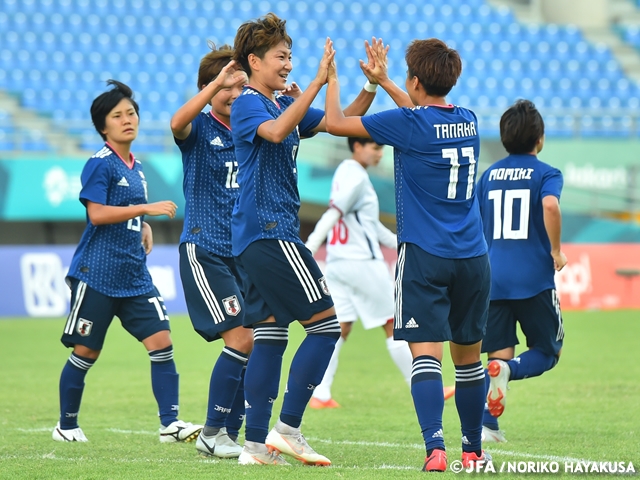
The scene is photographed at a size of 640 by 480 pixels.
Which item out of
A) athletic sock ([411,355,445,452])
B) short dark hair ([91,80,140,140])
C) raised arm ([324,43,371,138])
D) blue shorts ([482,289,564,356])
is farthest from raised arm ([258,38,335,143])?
blue shorts ([482,289,564,356])

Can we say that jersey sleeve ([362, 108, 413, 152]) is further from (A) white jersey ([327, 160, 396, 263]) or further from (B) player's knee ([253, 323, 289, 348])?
(A) white jersey ([327, 160, 396, 263])

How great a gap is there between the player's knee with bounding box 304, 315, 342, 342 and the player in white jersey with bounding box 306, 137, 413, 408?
3039 millimetres

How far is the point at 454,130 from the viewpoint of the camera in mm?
4855

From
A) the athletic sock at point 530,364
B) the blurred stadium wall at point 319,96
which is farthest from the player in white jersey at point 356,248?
the blurred stadium wall at point 319,96

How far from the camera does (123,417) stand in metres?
7.36

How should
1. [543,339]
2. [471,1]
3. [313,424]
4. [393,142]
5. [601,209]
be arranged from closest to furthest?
[393,142] < [543,339] < [313,424] < [601,209] < [471,1]

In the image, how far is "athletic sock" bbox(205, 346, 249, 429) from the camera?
18.1 feet

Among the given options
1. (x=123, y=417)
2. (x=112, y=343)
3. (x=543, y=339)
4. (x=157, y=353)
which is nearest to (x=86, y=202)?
(x=157, y=353)

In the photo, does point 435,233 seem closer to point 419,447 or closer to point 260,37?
point 260,37

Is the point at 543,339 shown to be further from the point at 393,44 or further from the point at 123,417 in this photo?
the point at 393,44

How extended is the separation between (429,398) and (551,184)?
1909 millimetres

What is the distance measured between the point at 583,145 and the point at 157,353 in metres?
15.6

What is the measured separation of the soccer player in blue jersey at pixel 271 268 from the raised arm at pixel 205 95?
15 centimetres

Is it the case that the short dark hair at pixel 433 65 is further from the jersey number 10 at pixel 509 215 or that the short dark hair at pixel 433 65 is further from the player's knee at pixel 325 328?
the jersey number 10 at pixel 509 215
